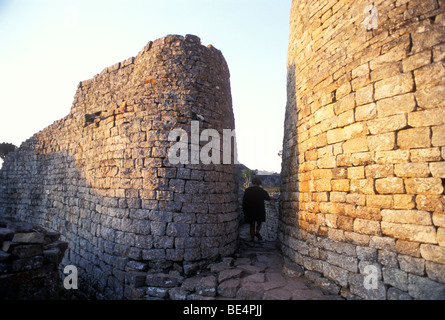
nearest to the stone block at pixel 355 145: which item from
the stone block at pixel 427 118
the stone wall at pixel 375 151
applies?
the stone wall at pixel 375 151

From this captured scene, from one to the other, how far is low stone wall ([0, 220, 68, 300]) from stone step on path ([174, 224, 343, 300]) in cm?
172

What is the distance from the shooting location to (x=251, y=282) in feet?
11.1

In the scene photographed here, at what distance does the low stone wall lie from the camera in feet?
8.38

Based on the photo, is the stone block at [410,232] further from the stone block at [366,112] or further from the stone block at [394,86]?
the stone block at [394,86]

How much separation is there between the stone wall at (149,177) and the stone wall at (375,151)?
179cm

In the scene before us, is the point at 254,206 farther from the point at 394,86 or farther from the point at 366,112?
the point at 394,86

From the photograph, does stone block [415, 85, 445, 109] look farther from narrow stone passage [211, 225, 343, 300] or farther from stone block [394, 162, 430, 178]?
narrow stone passage [211, 225, 343, 300]

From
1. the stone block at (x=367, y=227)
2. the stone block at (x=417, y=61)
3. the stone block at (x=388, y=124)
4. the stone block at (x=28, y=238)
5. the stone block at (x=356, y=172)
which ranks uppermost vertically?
the stone block at (x=417, y=61)

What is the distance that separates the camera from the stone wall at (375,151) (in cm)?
233
